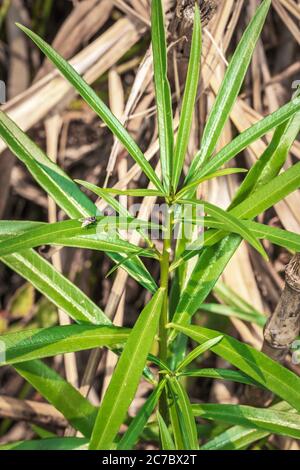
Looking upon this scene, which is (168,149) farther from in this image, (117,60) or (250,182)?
(117,60)

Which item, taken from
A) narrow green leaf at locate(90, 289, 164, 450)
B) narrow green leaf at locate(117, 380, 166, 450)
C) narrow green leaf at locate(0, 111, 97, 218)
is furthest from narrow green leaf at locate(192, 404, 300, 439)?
narrow green leaf at locate(0, 111, 97, 218)

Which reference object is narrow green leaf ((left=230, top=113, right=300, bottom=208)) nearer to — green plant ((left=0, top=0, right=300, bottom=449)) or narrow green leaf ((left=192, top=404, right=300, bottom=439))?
green plant ((left=0, top=0, right=300, bottom=449))

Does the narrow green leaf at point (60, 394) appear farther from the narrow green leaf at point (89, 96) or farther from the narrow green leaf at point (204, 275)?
the narrow green leaf at point (89, 96)

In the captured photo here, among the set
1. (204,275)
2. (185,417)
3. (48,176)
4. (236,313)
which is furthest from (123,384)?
(236,313)

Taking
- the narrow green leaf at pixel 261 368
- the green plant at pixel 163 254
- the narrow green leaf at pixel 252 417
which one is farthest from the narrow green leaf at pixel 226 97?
the narrow green leaf at pixel 252 417

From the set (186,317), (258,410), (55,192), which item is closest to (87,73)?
(55,192)
